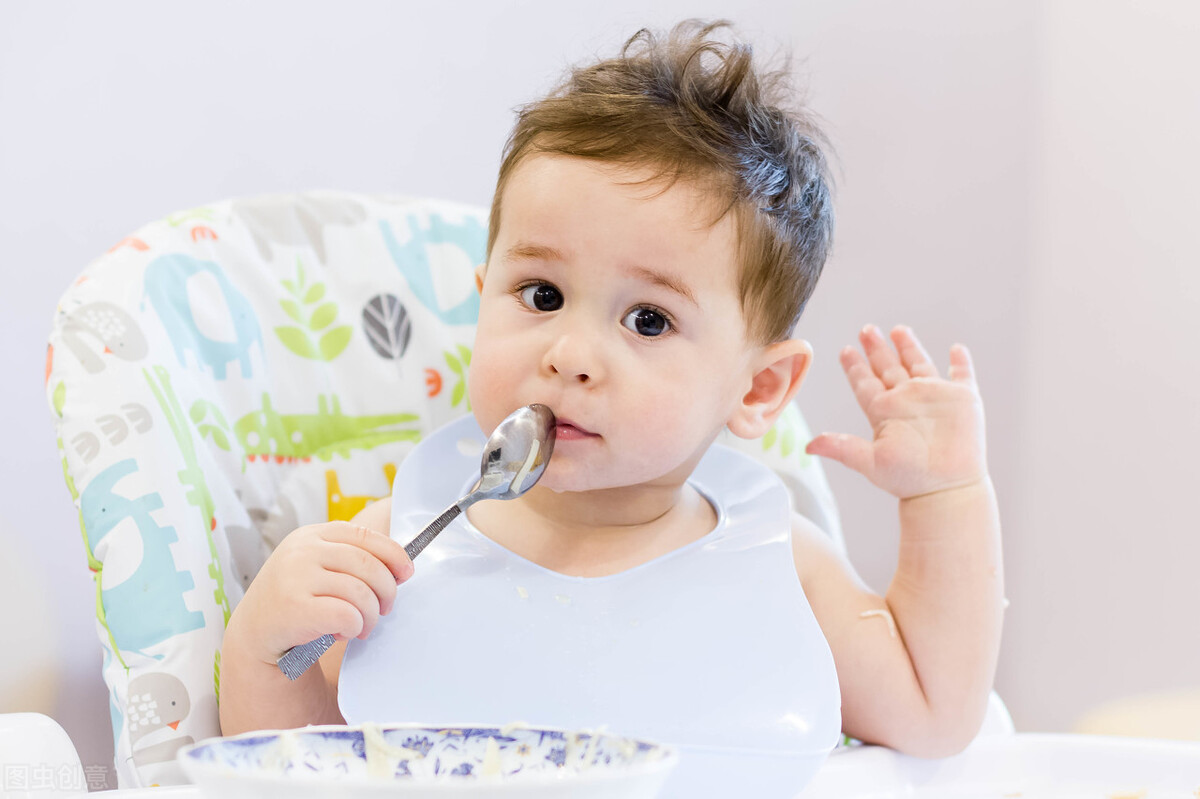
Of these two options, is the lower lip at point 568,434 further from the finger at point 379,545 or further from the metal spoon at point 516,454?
the finger at point 379,545

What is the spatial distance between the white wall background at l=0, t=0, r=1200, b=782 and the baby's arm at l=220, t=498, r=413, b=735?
2.11 ft

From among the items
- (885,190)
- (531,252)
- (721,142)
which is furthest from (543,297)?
(885,190)

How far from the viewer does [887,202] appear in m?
1.74

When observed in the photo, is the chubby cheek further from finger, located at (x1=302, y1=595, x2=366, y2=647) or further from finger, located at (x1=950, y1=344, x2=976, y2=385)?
finger, located at (x1=950, y1=344, x2=976, y2=385)

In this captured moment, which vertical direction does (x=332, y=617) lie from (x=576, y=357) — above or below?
below

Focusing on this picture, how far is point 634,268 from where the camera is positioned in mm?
731

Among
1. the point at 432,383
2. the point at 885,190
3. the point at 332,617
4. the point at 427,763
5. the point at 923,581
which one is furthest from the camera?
the point at 885,190

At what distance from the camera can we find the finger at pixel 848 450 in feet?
3.02

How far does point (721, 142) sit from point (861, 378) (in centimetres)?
29

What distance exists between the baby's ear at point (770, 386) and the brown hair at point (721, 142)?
2 centimetres

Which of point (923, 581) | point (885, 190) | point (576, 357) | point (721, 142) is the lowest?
point (923, 581)

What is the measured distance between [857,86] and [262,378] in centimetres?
115

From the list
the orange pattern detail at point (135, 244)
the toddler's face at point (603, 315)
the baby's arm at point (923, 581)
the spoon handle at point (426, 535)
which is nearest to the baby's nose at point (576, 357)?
the toddler's face at point (603, 315)

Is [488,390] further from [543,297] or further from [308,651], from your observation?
[308,651]
